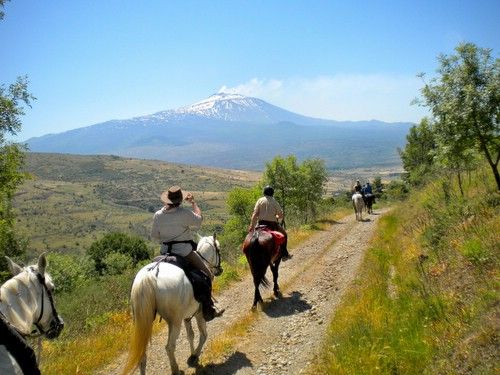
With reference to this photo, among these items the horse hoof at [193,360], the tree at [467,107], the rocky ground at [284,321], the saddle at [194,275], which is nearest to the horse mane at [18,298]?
the saddle at [194,275]

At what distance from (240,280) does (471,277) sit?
1016 centimetres

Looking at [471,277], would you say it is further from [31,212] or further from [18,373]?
[31,212]

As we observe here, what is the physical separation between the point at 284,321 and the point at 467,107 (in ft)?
33.6

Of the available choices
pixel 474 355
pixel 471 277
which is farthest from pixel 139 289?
pixel 471 277

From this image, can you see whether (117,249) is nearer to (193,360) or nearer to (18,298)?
(193,360)

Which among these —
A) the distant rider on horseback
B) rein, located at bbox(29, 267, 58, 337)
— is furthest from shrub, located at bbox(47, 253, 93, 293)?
rein, located at bbox(29, 267, 58, 337)

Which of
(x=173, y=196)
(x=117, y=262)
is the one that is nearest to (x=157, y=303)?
(x=173, y=196)

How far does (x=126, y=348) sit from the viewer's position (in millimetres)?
10203

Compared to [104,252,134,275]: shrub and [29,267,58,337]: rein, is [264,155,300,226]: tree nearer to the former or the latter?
[104,252,134,275]: shrub

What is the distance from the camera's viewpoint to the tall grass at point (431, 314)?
16.5 feet

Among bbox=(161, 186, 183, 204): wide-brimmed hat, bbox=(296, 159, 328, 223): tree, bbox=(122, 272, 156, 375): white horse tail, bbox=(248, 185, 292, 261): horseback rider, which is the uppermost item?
bbox=(161, 186, 183, 204): wide-brimmed hat

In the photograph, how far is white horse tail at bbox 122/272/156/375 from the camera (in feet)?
23.0

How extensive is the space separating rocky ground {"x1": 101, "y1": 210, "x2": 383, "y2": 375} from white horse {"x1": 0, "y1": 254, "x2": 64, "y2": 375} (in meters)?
3.29

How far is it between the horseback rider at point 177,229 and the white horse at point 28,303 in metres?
2.69
